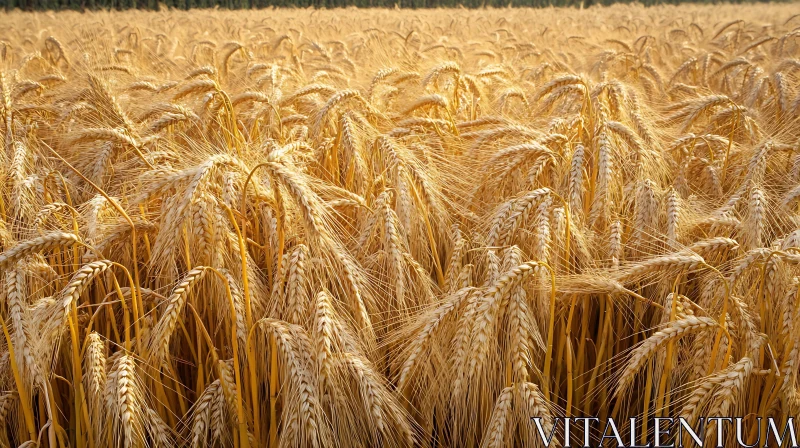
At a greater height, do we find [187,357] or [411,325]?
[411,325]

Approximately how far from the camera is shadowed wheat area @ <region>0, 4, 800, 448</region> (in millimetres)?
1482

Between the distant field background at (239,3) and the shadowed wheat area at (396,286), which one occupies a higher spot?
the distant field background at (239,3)

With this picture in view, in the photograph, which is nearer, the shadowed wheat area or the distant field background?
the shadowed wheat area

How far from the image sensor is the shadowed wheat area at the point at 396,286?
1.48m

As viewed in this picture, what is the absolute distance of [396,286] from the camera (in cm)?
181

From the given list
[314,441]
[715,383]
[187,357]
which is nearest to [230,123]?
[187,357]

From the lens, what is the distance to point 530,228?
1931 millimetres

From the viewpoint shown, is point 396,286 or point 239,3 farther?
point 239,3

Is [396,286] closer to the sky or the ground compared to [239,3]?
closer to the ground

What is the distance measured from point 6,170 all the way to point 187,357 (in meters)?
1.07

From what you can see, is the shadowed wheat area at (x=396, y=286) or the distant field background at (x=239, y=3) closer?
the shadowed wheat area at (x=396, y=286)

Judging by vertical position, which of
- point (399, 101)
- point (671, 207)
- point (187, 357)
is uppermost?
point (399, 101)

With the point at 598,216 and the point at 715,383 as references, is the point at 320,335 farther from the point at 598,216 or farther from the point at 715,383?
the point at 598,216

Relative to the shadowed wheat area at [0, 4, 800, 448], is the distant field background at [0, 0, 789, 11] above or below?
above
